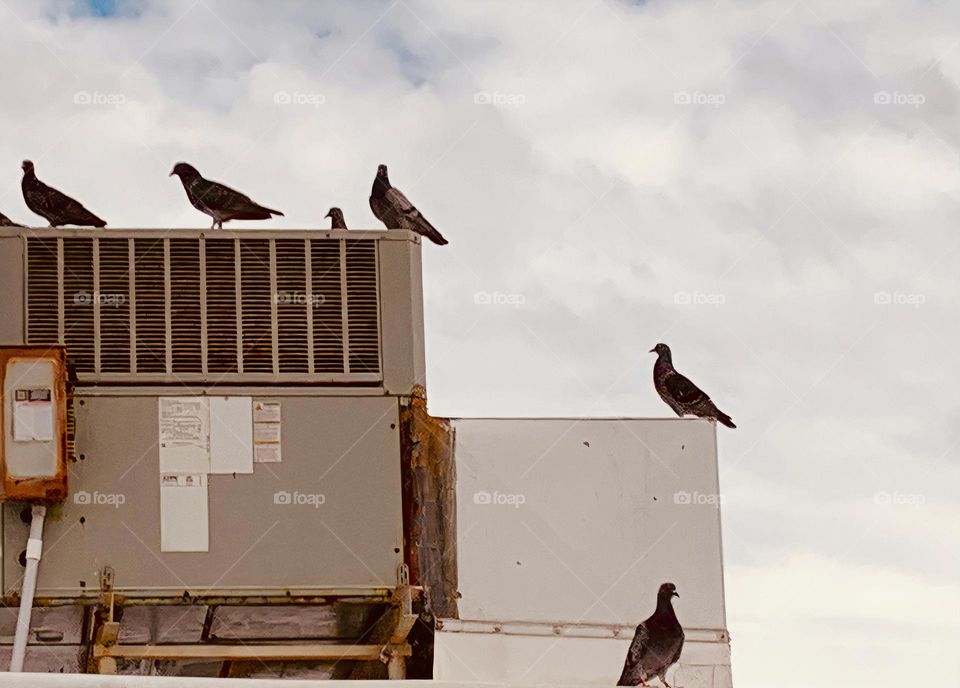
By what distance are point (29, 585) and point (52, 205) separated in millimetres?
2490

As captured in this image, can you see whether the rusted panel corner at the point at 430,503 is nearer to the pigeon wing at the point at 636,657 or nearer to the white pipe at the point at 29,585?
the pigeon wing at the point at 636,657

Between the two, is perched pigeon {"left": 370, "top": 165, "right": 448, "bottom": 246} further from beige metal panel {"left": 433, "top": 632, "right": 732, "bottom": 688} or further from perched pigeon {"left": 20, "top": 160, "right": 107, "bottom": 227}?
beige metal panel {"left": 433, "top": 632, "right": 732, "bottom": 688}

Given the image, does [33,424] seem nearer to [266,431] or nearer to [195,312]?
[195,312]

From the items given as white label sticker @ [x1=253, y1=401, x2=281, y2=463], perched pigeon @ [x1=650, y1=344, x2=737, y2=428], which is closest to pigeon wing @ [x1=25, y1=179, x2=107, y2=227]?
white label sticker @ [x1=253, y1=401, x2=281, y2=463]

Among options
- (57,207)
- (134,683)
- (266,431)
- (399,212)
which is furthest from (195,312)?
(134,683)

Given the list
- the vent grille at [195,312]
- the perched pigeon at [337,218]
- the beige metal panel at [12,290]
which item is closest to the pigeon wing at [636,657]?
the vent grille at [195,312]

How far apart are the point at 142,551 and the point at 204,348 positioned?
889 millimetres

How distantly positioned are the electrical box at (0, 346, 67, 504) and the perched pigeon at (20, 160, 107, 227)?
161 cm

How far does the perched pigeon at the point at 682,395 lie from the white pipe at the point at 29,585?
4169 millimetres

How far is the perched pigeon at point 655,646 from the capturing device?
6.65 m

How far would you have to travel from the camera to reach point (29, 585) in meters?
6.03

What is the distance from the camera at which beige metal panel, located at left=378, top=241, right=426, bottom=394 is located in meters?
6.56

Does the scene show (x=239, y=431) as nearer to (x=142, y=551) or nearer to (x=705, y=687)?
(x=142, y=551)

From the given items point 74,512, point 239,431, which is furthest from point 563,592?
point 74,512
